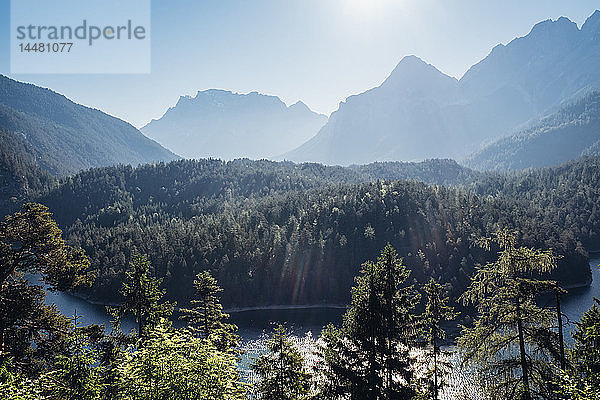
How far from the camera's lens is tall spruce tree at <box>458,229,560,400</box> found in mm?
18109

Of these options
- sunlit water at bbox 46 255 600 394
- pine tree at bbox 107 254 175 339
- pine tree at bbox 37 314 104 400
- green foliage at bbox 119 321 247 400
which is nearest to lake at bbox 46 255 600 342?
sunlit water at bbox 46 255 600 394

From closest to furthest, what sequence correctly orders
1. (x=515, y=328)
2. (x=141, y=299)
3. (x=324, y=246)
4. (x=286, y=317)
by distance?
1. (x=515, y=328)
2. (x=141, y=299)
3. (x=286, y=317)
4. (x=324, y=246)

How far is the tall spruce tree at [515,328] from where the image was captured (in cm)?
1811

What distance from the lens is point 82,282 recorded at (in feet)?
95.2

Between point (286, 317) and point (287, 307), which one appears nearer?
point (286, 317)

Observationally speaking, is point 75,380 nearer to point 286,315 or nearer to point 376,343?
point 376,343

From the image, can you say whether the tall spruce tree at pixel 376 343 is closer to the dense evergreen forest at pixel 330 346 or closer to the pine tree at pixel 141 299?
the dense evergreen forest at pixel 330 346

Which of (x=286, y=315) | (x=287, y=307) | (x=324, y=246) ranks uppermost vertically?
(x=324, y=246)

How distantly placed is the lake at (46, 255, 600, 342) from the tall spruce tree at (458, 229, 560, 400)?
88.5m

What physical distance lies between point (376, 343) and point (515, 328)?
7.81m

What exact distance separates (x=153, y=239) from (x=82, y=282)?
150885mm

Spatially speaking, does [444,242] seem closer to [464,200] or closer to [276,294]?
[464,200]

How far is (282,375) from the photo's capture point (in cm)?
2631

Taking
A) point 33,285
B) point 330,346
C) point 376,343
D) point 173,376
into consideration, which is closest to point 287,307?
point 33,285
